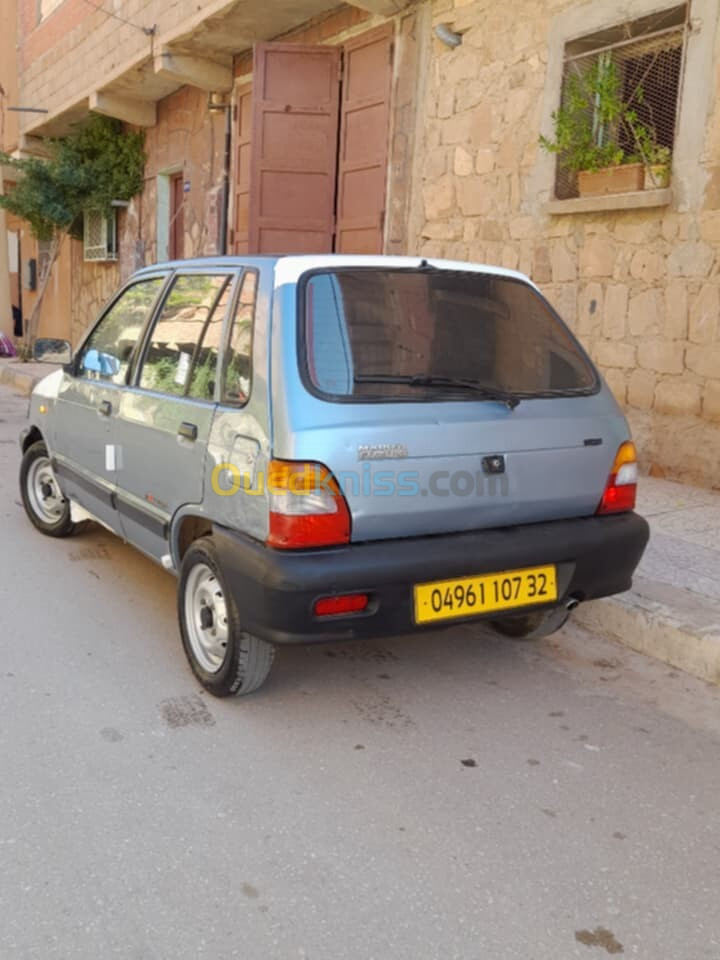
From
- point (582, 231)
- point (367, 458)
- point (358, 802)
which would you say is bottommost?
point (358, 802)

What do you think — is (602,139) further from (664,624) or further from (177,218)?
(177,218)

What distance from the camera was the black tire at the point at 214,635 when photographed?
3.04 m

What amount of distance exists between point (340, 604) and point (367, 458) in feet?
1.56

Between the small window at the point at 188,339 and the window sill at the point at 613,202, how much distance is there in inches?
159

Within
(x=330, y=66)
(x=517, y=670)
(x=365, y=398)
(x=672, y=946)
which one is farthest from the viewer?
(x=330, y=66)

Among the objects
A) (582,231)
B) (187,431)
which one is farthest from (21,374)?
(187,431)

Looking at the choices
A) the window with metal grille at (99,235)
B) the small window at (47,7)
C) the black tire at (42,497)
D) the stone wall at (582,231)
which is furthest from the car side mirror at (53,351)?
the small window at (47,7)

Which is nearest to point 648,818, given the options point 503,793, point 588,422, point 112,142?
point 503,793

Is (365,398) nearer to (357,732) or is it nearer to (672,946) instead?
(357,732)

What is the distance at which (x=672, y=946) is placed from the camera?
6.56 ft

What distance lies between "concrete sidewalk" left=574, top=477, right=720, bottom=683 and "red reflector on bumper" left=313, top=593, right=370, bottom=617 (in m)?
1.61

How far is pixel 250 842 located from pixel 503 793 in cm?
79

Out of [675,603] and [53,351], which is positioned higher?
[53,351]

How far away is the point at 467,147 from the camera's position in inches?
315
